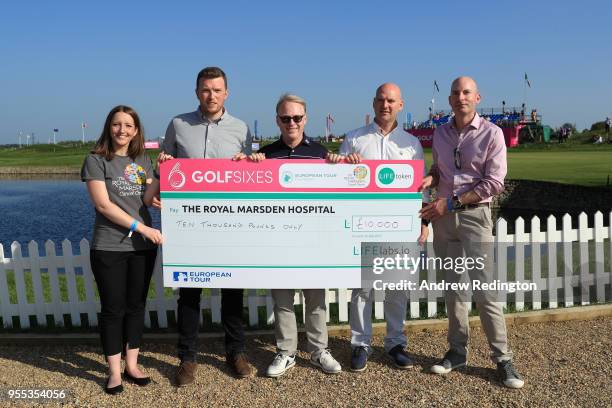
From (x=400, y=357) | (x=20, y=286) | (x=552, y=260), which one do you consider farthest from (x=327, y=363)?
(x=20, y=286)

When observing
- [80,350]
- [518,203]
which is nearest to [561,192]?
[518,203]

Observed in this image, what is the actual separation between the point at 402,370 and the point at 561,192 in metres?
19.9

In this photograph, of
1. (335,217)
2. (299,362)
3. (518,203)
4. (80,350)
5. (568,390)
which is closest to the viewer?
(568,390)

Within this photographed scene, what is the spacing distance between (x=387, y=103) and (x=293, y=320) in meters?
2.12

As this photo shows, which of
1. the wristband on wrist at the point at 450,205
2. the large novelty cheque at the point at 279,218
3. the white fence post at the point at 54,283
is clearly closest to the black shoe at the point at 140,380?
the large novelty cheque at the point at 279,218

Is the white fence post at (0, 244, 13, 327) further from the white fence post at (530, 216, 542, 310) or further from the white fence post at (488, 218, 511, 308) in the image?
the white fence post at (530, 216, 542, 310)

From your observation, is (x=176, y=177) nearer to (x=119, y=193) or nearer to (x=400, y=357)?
(x=119, y=193)

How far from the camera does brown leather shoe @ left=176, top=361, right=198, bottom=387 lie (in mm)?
4477

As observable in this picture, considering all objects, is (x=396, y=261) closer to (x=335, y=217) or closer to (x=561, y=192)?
(x=335, y=217)

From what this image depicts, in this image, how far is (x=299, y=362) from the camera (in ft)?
16.1

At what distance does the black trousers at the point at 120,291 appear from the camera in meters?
4.30

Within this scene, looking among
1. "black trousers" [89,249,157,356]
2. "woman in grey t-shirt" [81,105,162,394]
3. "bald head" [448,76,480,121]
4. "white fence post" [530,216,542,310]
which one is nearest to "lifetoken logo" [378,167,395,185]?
"bald head" [448,76,480,121]

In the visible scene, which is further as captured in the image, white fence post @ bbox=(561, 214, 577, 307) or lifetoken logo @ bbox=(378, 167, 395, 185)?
white fence post @ bbox=(561, 214, 577, 307)

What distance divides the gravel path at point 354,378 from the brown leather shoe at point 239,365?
8cm
